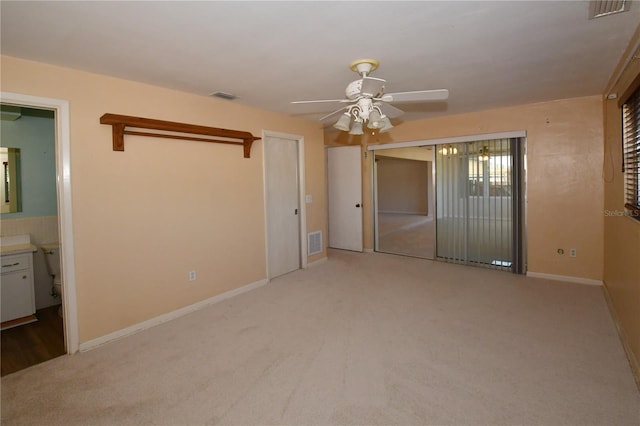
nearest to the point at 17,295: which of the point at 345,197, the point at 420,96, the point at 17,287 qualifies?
the point at 17,287

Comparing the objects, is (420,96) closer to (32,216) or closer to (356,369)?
(356,369)

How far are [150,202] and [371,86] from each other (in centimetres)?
Answer: 232

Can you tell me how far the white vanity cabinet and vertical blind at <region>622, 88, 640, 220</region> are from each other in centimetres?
545

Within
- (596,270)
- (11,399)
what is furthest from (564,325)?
(11,399)

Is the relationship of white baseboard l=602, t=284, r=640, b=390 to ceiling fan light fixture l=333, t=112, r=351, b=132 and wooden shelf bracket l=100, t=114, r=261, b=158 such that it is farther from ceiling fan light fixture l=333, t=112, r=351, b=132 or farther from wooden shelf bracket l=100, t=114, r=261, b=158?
wooden shelf bracket l=100, t=114, r=261, b=158

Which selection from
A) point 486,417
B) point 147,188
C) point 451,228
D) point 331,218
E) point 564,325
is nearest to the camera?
point 486,417

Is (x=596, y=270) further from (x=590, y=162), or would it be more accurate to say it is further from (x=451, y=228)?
(x=451, y=228)

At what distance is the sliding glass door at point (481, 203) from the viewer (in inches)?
181

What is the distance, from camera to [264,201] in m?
4.40

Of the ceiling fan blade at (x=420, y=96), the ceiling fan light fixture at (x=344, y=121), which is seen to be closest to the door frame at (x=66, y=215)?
the ceiling fan light fixture at (x=344, y=121)

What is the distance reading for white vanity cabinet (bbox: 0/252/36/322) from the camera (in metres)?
3.22

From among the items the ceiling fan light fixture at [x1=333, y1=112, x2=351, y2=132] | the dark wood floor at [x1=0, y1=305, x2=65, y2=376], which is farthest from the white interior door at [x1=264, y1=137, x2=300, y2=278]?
the dark wood floor at [x1=0, y1=305, x2=65, y2=376]

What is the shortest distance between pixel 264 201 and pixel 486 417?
330 cm

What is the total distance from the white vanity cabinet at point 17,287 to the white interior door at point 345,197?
4539 millimetres
